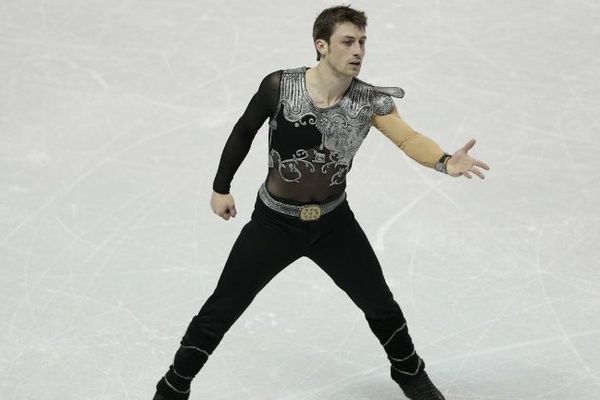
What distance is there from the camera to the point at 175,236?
295 inches

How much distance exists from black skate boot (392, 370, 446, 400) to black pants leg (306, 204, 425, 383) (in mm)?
125

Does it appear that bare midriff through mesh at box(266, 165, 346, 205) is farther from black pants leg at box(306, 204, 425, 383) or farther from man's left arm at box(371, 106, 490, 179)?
man's left arm at box(371, 106, 490, 179)

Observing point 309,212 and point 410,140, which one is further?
point 309,212

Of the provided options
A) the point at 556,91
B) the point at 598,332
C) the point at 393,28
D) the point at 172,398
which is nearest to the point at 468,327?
the point at 598,332

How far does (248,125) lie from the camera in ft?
18.8

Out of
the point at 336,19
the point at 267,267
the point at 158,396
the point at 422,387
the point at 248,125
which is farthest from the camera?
the point at 422,387

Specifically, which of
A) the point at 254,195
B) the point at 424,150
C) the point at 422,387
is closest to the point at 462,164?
the point at 424,150

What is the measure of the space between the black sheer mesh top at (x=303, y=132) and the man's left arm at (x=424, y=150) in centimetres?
6

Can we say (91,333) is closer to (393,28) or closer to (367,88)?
(367,88)

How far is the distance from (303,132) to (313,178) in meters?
0.22

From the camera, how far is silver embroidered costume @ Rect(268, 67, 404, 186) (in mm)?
5621

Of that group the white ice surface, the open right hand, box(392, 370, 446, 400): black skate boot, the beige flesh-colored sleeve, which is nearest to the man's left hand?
the beige flesh-colored sleeve

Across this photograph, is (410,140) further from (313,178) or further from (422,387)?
(422,387)

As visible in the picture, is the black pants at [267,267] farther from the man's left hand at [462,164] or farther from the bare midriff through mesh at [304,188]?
the man's left hand at [462,164]
